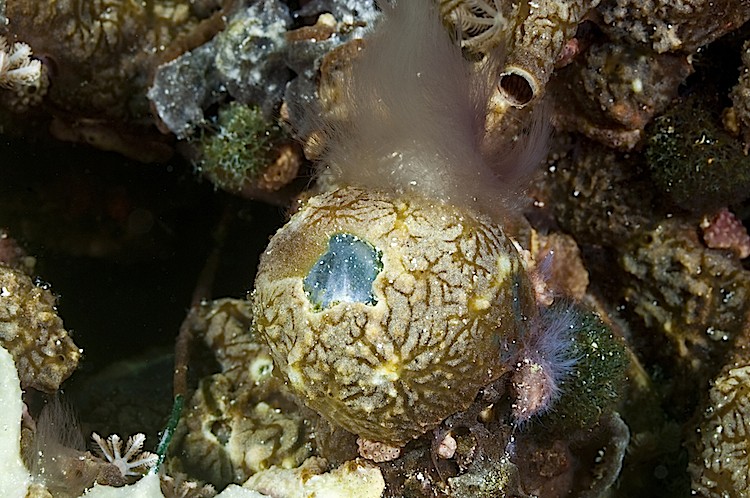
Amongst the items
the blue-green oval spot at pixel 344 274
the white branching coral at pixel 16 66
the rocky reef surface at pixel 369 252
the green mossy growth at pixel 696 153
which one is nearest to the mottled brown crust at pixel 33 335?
the rocky reef surface at pixel 369 252

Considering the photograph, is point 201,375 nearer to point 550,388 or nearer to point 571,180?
point 550,388

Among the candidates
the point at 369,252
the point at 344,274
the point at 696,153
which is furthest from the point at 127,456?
the point at 696,153

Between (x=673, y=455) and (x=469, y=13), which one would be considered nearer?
(x=469, y=13)

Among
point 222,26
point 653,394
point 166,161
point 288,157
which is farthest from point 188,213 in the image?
point 653,394

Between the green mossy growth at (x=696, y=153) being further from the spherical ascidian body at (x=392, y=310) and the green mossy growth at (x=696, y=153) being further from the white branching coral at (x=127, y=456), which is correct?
the white branching coral at (x=127, y=456)

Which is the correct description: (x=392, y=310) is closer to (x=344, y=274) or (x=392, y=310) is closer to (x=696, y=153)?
(x=344, y=274)
